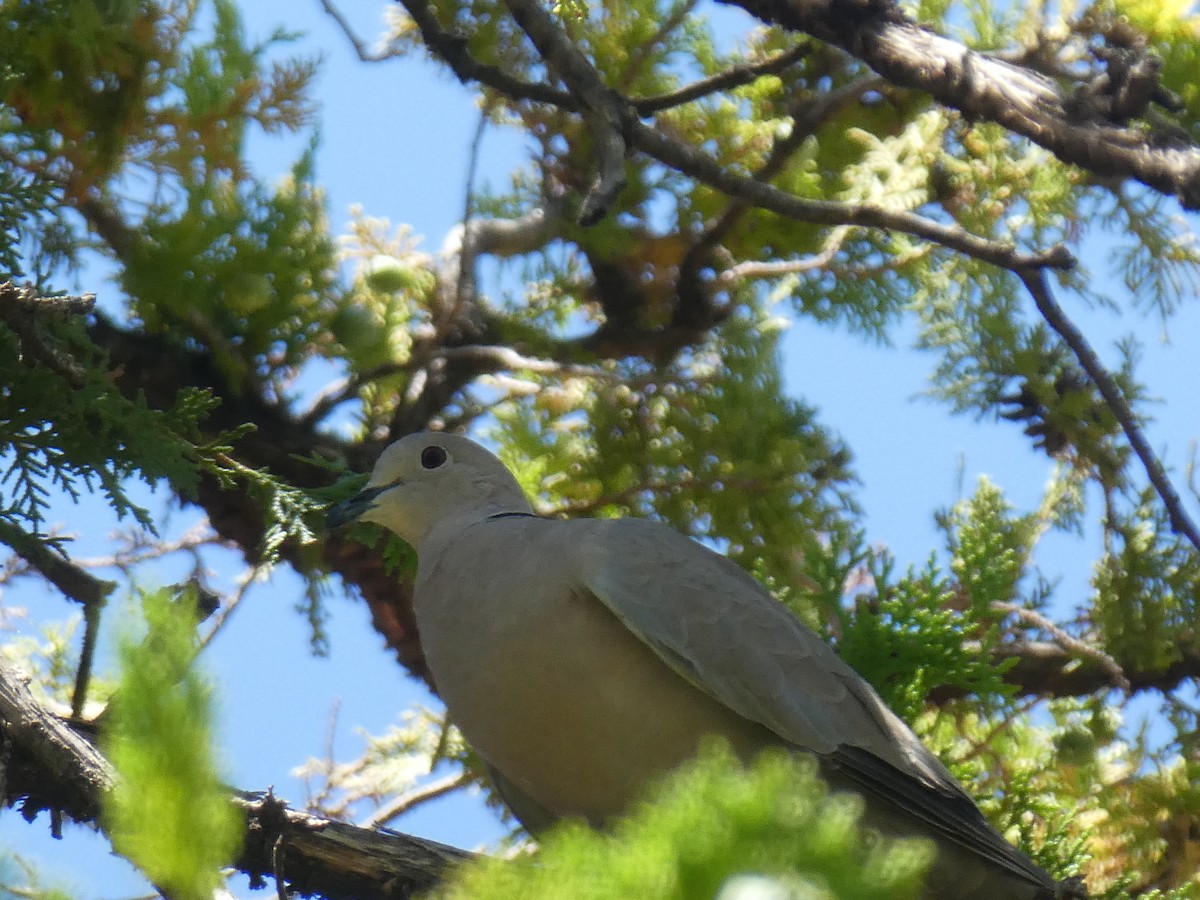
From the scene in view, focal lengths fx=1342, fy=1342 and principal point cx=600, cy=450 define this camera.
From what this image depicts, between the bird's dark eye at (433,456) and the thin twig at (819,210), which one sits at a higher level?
the thin twig at (819,210)

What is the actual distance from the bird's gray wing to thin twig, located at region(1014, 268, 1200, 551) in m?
0.66

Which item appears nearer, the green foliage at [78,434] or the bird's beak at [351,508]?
the green foliage at [78,434]

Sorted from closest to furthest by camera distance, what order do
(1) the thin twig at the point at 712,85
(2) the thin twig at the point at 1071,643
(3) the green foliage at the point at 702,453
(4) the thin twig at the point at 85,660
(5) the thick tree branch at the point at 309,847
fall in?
1. (5) the thick tree branch at the point at 309,847
2. (4) the thin twig at the point at 85,660
3. (2) the thin twig at the point at 1071,643
4. (1) the thin twig at the point at 712,85
5. (3) the green foliage at the point at 702,453

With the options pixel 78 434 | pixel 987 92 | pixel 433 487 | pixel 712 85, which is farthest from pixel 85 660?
pixel 987 92

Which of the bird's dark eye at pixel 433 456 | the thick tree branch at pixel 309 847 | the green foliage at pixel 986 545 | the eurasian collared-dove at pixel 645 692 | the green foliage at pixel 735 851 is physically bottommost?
the green foliage at pixel 735 851

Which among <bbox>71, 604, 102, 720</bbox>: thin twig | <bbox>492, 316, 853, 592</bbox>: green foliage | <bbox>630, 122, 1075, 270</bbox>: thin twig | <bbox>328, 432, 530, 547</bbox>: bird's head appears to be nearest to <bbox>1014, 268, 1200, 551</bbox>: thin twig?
<bbox>630, 122, 1075, 270</bbox>: thin twig

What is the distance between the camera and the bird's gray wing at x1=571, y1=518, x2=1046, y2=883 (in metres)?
2.22

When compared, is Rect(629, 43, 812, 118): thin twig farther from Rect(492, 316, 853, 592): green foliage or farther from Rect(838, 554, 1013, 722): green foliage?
Rect(838, 554, 1013, 722): green foliage

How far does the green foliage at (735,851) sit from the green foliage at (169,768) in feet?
0.59

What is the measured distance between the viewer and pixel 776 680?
7.43 ft

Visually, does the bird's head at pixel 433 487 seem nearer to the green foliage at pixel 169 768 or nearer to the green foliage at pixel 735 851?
the green foliage at pixel 169 768

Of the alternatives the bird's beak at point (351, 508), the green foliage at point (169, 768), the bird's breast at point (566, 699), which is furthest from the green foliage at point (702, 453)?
the green foliage at point (169, 768)

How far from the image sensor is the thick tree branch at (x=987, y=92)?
2516 millimetres

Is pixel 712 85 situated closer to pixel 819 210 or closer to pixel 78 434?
pixel 819 210
